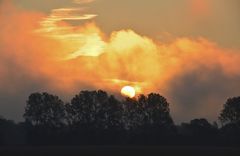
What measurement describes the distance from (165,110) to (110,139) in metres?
27.7

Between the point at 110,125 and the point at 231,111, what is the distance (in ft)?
85.8

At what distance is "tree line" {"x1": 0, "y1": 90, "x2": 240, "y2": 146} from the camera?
105m

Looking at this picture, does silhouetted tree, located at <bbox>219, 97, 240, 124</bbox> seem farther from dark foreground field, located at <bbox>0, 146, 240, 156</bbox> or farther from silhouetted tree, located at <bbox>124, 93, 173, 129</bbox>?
dark foreground field, located at <bbox>0, 146, 240, 156</bbox>

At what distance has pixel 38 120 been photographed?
12069 cm

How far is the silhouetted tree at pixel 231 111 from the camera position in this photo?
12731cm

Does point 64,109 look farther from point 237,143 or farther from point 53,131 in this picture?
point 237,143

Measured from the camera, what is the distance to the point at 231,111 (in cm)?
12850

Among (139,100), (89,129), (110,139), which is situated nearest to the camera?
(110,139)

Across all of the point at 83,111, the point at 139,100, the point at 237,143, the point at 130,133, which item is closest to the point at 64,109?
the point at 83,111

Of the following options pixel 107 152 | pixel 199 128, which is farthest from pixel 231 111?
pixel 107 152

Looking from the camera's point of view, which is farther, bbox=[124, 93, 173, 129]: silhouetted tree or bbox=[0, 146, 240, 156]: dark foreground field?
bbox=[124, 93, 173, 129]: silhouetted tree

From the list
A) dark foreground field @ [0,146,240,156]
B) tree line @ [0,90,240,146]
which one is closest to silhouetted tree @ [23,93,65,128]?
tree line @ [0,90,240,146]

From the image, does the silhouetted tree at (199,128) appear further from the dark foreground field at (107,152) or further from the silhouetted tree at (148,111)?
the dark foreground field at (107,152)

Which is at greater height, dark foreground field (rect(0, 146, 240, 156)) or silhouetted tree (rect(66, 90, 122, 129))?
silhouetted tree (rect(66, 90, 122, 129))
